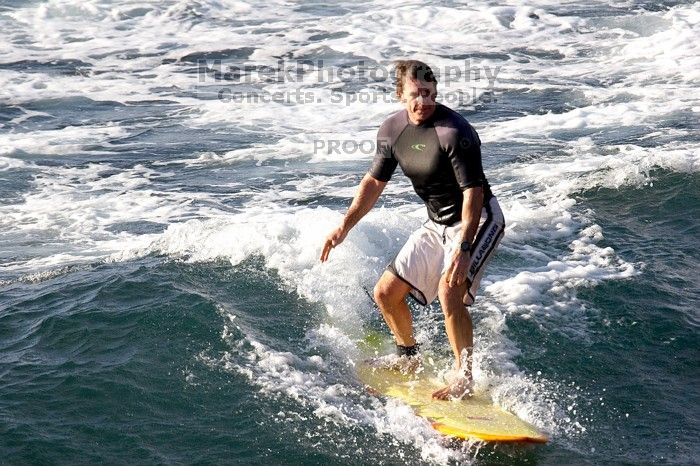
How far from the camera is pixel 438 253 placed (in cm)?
609

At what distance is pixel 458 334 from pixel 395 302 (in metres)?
0.50

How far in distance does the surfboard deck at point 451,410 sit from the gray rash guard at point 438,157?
3.54ft

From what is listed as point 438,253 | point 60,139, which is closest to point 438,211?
point 438,253

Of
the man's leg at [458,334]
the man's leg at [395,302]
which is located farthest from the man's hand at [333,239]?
the man's leg at [458,334]

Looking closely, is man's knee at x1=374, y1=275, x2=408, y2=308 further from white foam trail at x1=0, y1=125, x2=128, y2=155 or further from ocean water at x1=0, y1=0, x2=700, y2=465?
white foam trail at x1=0, y1=125, x2=128, y2=155

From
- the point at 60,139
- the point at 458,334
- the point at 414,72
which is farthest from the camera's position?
the point at 60,139

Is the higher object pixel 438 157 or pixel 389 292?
pixel 438 157

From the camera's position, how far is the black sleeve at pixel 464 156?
18.6ft

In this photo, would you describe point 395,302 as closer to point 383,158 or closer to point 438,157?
point 383,158

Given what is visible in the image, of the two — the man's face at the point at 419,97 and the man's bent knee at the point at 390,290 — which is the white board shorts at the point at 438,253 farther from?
the man's face at the point at 419,97

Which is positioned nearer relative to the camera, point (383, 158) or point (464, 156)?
point (464, 156)

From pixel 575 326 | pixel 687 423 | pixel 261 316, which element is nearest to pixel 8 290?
pixel 261 316

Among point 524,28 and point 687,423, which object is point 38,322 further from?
point 524,28

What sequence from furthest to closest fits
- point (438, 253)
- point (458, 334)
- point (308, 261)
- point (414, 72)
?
point (308, 261)
point (438, 253)
point (458, 334)
point (414, 72)
